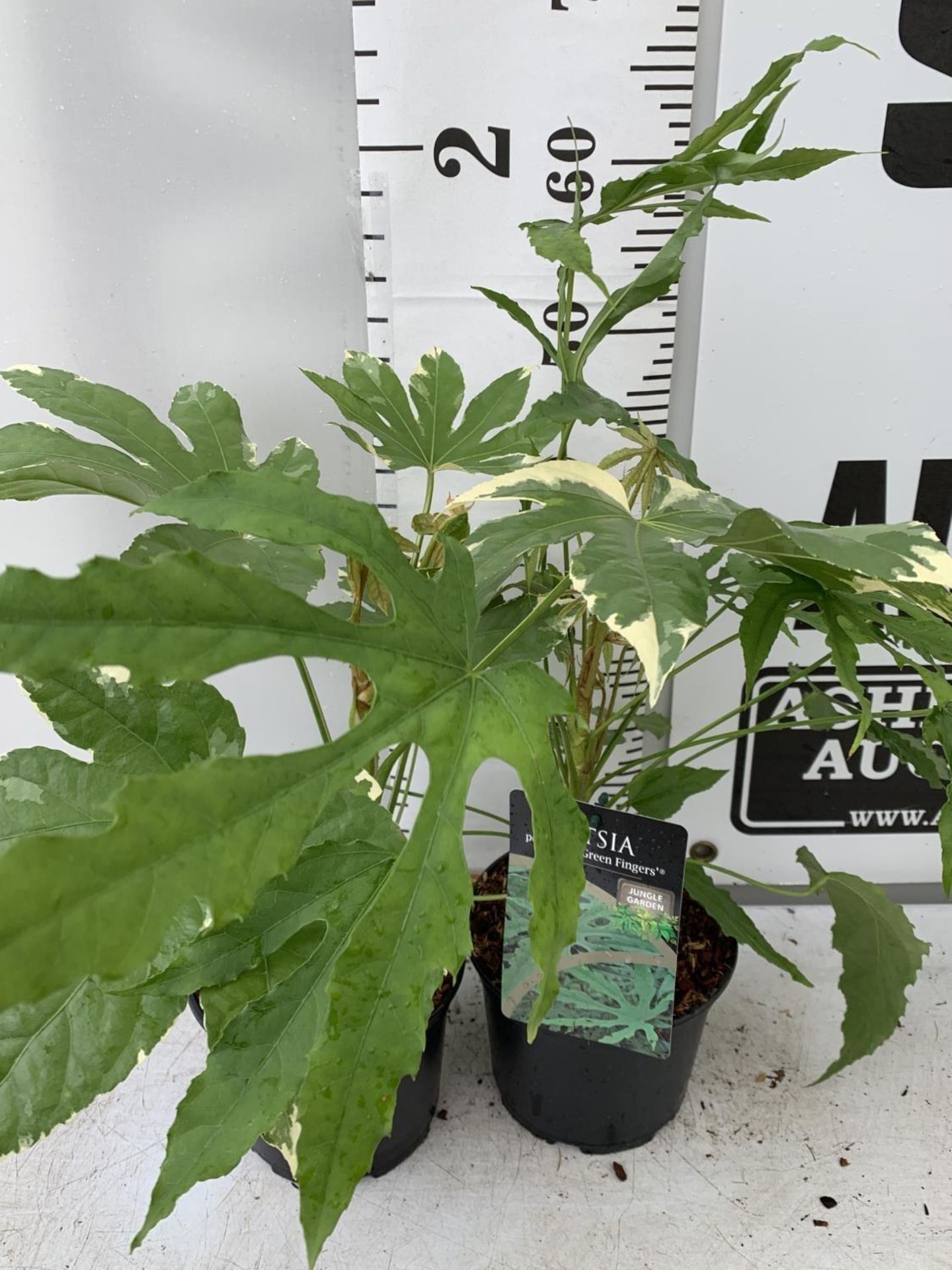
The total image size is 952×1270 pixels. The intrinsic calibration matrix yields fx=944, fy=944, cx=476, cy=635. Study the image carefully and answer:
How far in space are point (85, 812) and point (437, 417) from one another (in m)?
0.36

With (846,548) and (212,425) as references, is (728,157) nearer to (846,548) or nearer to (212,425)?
(846,548)

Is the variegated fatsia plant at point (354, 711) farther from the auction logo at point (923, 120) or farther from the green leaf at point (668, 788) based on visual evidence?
the auction logo at point (923, 120)

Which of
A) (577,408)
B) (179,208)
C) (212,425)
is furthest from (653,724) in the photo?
(179,208)

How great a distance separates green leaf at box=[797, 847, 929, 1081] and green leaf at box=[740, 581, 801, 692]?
0.31 m

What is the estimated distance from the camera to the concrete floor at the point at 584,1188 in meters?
0.68

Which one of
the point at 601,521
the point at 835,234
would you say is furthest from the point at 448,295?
the point at 601,521

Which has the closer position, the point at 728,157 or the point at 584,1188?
the point at 728,157

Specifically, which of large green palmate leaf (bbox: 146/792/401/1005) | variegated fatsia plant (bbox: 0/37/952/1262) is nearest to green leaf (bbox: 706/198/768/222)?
variegated fatsia plant (bbox: 0/37/952/1262)

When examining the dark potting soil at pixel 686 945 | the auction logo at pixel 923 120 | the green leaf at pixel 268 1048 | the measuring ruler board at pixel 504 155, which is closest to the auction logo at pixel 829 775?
the dark potting soil at pixel 686 945

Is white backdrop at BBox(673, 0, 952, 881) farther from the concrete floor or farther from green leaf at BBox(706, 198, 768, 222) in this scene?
the concrete floor

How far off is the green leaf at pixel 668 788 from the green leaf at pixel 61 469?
1.37 feet

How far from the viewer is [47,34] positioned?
79 cm

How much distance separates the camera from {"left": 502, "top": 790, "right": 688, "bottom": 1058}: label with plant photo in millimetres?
624

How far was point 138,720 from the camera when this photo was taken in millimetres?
578
